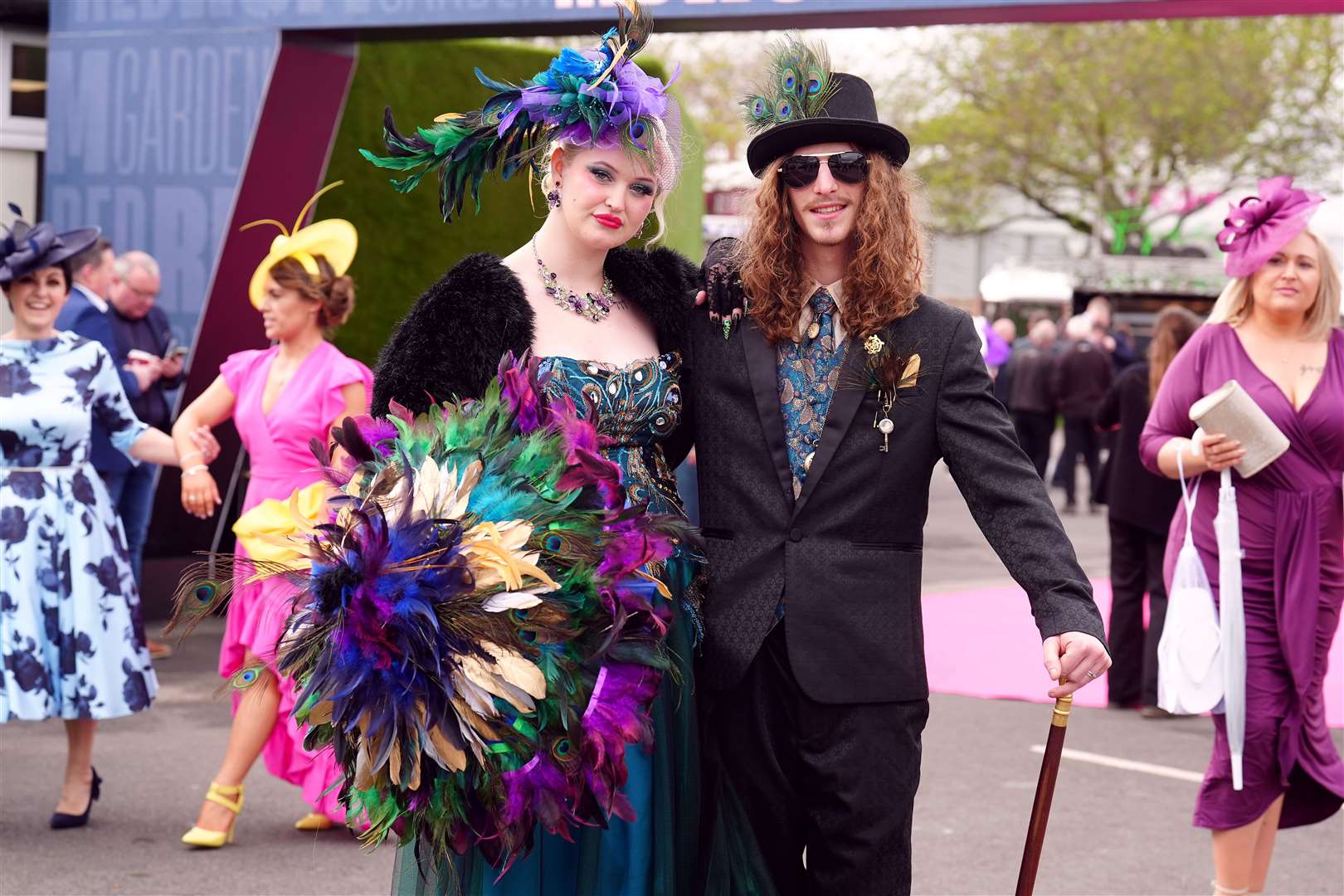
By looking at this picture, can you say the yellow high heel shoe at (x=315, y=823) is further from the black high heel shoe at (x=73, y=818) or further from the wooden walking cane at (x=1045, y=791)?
the wooden walking cane at (x=1045, y=791)

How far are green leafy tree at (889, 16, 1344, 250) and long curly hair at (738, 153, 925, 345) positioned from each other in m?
24.6

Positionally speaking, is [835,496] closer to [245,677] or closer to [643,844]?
[643,844]

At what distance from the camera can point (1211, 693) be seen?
509cm

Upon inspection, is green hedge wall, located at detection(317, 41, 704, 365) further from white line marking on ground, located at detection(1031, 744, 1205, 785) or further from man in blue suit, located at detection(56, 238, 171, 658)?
white line marking on ground, located at detection(1031, 744, 1205, 785)

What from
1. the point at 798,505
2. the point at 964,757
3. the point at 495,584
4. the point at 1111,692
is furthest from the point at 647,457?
the point at 1111,692

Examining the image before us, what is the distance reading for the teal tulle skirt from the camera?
3.34 metres

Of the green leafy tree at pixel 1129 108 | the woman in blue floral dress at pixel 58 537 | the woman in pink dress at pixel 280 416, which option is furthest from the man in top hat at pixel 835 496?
the green leafy tree at pixel 1129 108

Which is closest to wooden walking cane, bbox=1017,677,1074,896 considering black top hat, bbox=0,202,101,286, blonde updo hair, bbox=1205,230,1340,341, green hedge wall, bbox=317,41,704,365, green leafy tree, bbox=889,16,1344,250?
blonde updo hair, bbox=1205,230,1340,341

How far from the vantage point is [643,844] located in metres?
3.42

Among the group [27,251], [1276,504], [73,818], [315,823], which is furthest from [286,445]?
[1276,504]

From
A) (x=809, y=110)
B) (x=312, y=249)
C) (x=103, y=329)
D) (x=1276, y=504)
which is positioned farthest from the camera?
(x=103, y=329)

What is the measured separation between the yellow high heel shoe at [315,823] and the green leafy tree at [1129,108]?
77.0 ft

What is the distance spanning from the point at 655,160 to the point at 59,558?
3.21m

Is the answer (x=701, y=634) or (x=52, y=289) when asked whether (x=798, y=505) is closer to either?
(x=701, y=634)
